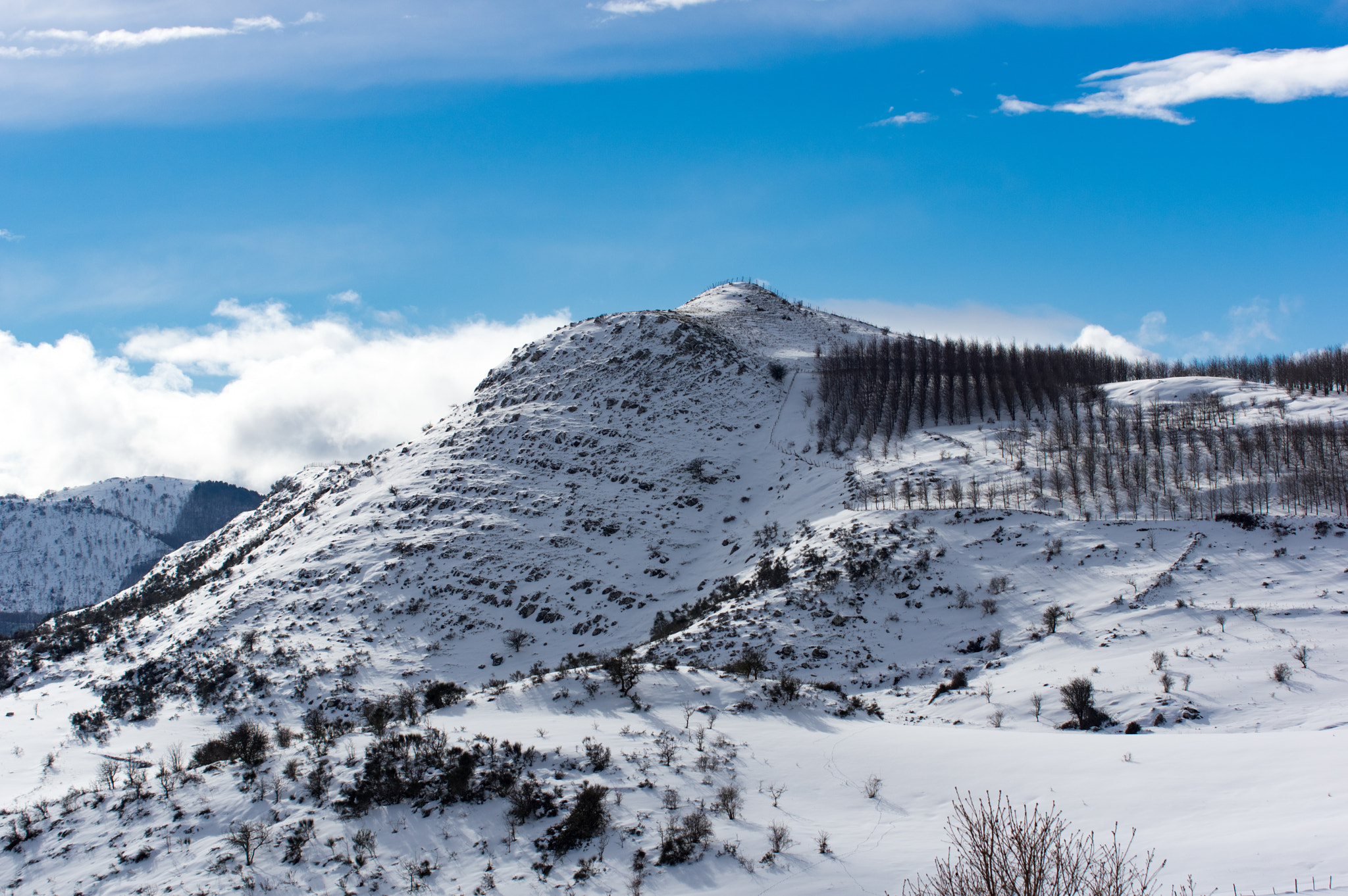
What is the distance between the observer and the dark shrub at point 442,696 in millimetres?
29078

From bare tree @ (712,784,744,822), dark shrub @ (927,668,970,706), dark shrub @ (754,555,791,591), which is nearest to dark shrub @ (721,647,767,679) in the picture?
dark shrub @ (754,555,791,591)

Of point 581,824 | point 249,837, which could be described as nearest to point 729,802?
point 581,824

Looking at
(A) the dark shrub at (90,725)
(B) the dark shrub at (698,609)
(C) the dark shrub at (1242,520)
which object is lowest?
(A) the dark shrub at (90,725)

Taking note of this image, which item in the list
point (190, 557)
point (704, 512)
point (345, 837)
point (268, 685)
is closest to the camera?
point (345, 837)

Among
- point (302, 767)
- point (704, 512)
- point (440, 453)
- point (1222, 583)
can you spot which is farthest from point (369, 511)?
point (1222, 583)

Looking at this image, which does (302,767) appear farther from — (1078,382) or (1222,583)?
(1078,382)

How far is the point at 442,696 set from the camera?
30500mm

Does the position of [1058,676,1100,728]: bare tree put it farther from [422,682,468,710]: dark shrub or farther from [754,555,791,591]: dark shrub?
[422,682,468,710]: dark shrub

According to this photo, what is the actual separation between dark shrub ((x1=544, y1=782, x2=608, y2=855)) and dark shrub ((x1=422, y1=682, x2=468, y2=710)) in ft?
41.1

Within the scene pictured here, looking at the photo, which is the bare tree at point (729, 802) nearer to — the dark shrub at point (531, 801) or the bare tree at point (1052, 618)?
the dark shrub at point (531, 801)

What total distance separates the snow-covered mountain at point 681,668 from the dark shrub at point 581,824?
0.08 m

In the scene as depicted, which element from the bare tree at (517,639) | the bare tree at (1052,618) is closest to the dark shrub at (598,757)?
the bare tree at (1052,618)

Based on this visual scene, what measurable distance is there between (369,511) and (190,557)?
52748 mm

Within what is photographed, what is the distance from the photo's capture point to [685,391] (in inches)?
3223
